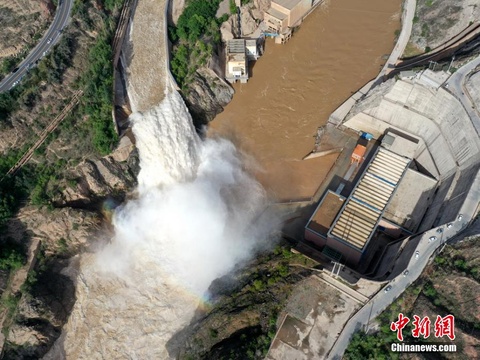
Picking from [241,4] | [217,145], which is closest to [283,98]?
[217,145]

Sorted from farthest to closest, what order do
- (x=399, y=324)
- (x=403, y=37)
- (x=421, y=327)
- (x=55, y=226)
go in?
(x=403, y=37) < (x=55, y=226) < (x=399, y=324) < (x=421, y=327)

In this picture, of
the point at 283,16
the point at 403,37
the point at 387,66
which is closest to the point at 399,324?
the point at 387,66

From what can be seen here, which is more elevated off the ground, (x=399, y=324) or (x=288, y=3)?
(x=288, y=3)

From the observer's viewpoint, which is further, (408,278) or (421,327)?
(408,278)

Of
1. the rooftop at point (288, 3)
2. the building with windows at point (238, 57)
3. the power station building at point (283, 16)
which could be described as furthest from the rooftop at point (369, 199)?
the rooftop at point (288, 3)

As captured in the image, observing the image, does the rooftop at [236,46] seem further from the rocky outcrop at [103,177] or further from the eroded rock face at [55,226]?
the eroded rock face at [55,226]

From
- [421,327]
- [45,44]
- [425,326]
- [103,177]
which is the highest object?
[45,44]

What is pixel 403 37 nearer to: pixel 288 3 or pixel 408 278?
pixel 288 3
